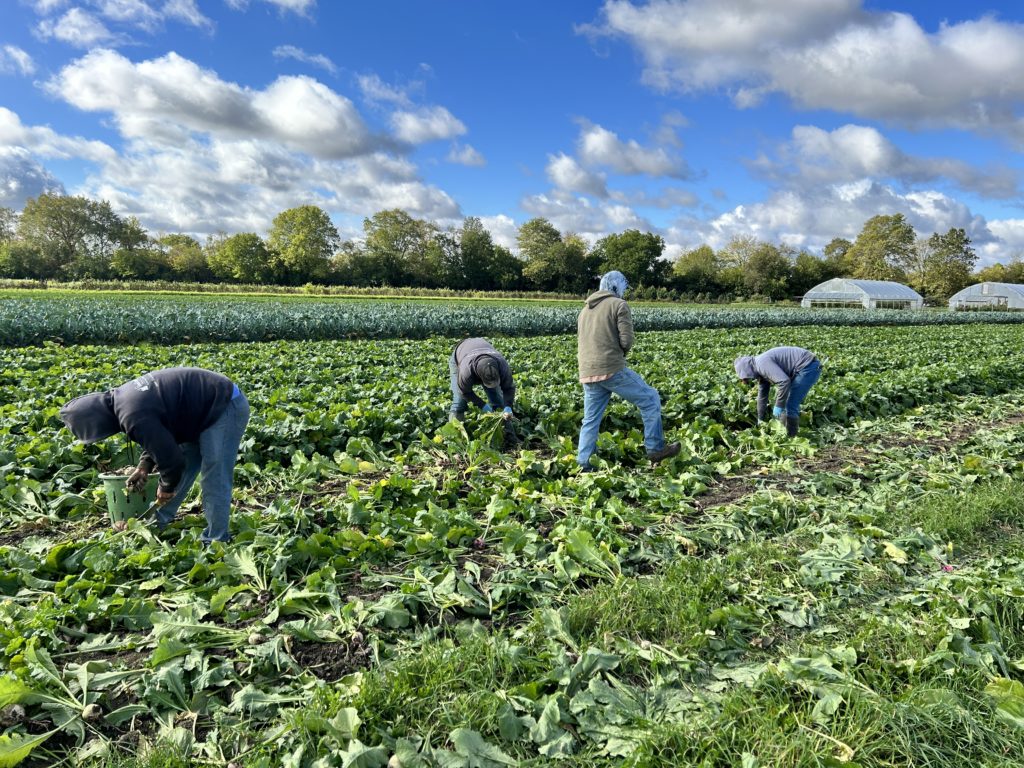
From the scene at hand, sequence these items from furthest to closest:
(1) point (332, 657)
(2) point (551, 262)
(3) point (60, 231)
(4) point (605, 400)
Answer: (2) point (551, 262) → (3) point (60, 231) → (4) point (605, 400) → (1) point (332, 657)

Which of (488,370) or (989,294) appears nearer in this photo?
(488,370)

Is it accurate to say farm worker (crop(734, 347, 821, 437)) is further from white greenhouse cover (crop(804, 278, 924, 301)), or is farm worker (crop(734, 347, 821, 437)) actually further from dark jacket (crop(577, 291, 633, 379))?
white greenhouse cover (crop(804, 278, 924, 301))

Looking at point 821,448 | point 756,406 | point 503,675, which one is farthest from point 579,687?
point 756,406

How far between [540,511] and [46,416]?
6098 millimetres

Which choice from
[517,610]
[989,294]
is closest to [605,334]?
[517,610]

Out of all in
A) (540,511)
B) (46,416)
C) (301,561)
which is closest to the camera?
(301,561)

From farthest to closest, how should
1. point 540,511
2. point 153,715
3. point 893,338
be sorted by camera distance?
point 893,338 < point 540,511 < point 153,715

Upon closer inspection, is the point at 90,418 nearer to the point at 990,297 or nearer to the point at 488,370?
the point at 488,370

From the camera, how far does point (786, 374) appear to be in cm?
725

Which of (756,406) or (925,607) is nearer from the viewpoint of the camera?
(925,607)

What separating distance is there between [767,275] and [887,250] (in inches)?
701

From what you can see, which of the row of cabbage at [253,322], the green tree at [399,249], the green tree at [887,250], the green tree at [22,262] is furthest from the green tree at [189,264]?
the green tree at [887,250]

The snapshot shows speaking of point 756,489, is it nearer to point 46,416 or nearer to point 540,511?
point 540,511

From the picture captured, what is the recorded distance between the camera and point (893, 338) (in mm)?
22812
